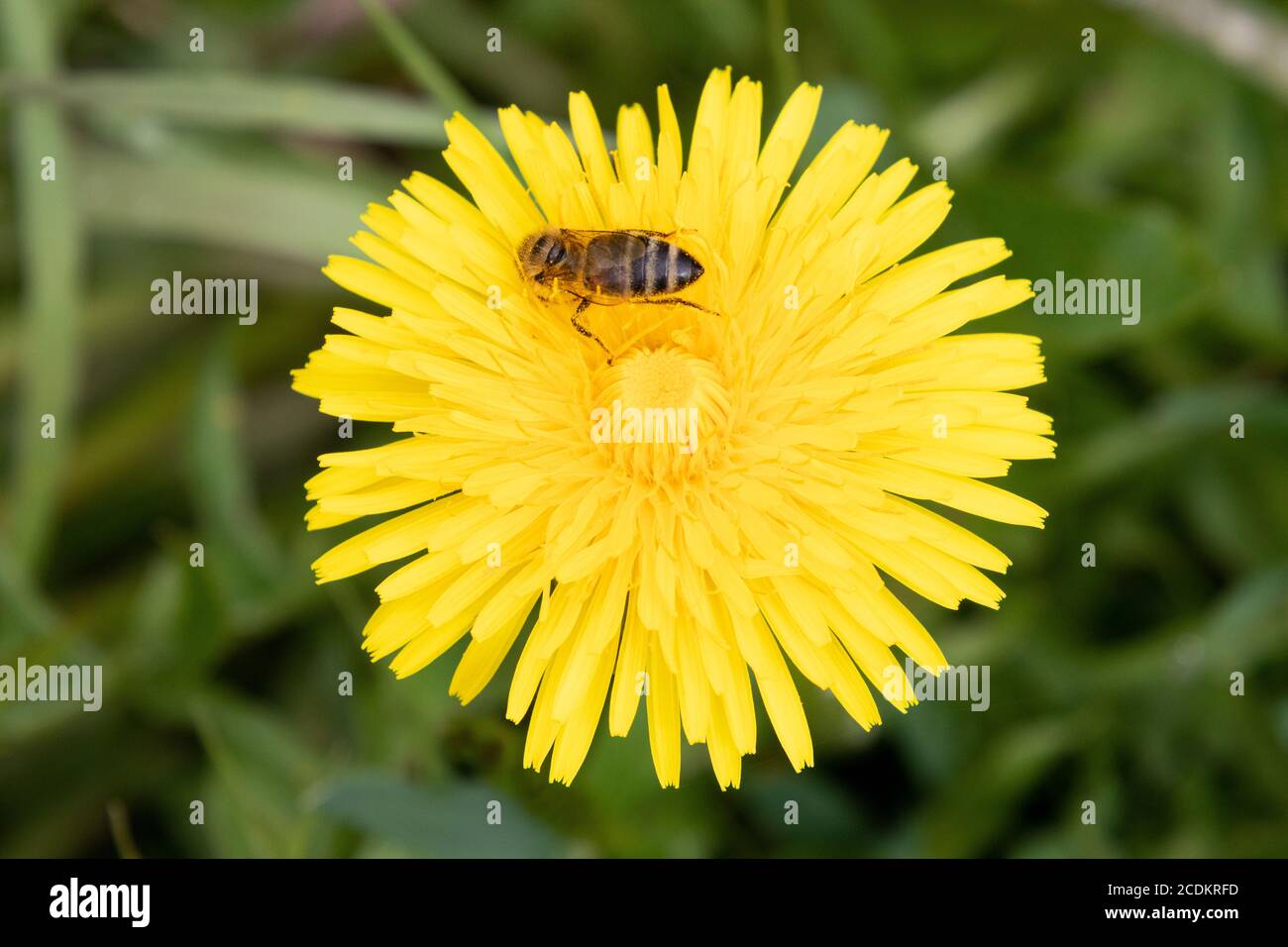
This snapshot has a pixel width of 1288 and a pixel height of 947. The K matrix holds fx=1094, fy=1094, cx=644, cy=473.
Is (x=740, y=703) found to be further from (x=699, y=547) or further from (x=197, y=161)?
(x=197, y=161)

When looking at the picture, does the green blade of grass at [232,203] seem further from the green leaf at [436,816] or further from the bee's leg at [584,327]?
the green leaf at [436,816]

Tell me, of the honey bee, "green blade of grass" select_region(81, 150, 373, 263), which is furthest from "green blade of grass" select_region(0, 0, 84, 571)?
the honey bee

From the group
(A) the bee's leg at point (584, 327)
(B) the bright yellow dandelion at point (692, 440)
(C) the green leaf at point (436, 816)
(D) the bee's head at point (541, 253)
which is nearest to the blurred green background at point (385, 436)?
(C) the green leaf at point (436, 816)

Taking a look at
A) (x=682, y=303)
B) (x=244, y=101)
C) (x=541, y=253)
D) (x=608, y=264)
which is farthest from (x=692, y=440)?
(x=244, y=101)

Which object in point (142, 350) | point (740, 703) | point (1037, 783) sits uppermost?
point (142, 350)

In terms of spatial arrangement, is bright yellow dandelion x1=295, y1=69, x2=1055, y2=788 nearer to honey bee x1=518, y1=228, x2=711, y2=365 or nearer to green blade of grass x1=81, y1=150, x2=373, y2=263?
honey bee x1=518, y1=228, x2=711, y2=365
